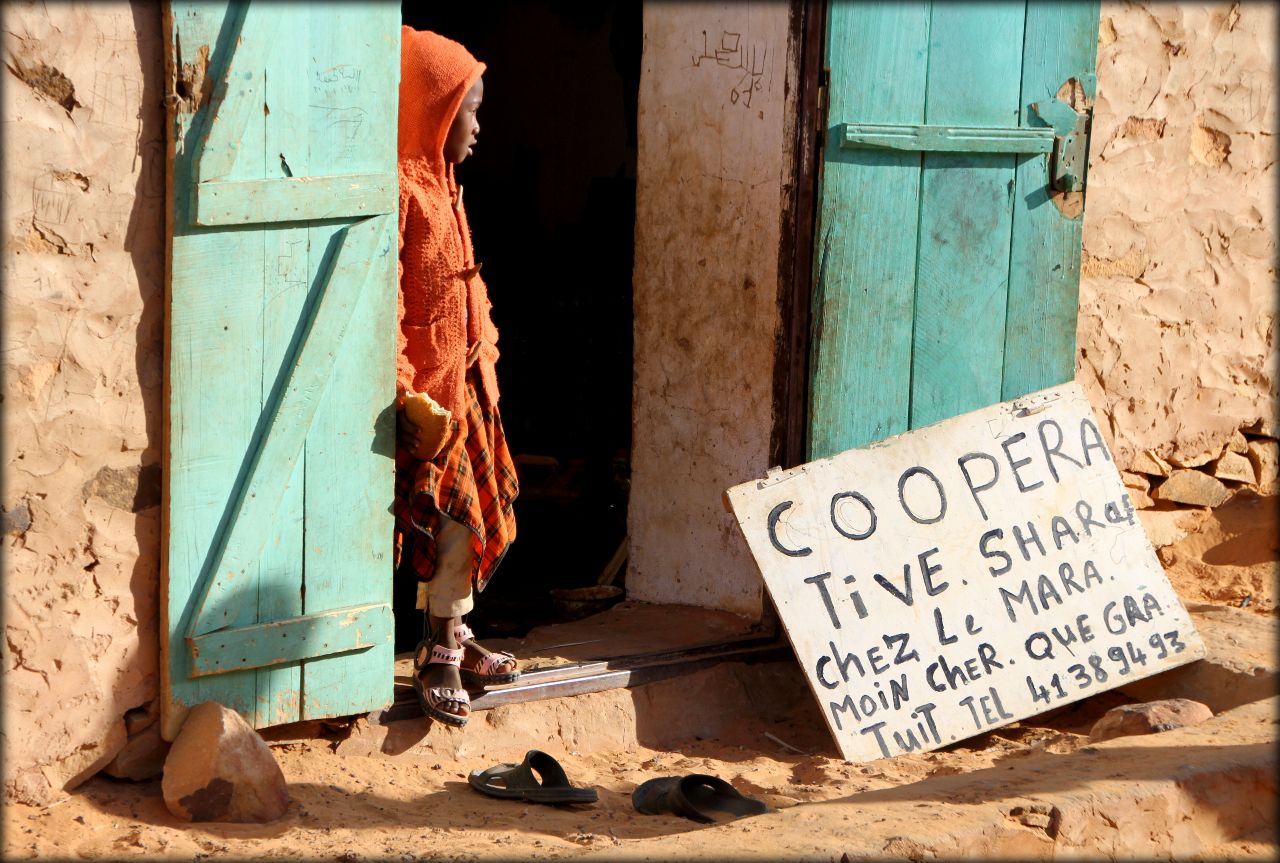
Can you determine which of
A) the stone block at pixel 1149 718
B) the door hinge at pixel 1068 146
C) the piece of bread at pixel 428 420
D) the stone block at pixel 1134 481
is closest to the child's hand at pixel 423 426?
the piece of bread at pixel 428 420

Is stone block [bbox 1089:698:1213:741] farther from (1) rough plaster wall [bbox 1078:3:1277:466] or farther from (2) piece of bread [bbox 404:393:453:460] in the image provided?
(2) piece of bread [bbox 404:393:453:460]

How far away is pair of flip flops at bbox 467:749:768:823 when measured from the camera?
3.60 meters

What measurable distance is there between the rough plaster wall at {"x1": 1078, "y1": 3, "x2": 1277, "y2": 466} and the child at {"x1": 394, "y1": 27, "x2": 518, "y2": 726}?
2.41 m

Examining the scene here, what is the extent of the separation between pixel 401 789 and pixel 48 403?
4.27 ft

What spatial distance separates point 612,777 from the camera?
13.0ft

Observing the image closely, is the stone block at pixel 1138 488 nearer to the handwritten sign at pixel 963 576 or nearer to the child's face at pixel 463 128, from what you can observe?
the handwritten sign at pixel 963 576

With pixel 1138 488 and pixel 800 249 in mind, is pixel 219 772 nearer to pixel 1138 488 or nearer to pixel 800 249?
pixel 800 249

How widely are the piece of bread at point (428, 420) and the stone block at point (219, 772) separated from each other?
817 mm

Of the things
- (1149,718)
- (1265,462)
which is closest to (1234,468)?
(1265,462)

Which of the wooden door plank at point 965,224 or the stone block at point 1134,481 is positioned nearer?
the wooden door plank at point 965,224

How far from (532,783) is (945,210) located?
2.21 metres

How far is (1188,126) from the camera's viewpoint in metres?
5.21

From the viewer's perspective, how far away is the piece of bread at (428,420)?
358 cm

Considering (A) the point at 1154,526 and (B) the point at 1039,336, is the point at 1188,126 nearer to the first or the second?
(B) the point at 1039,336
